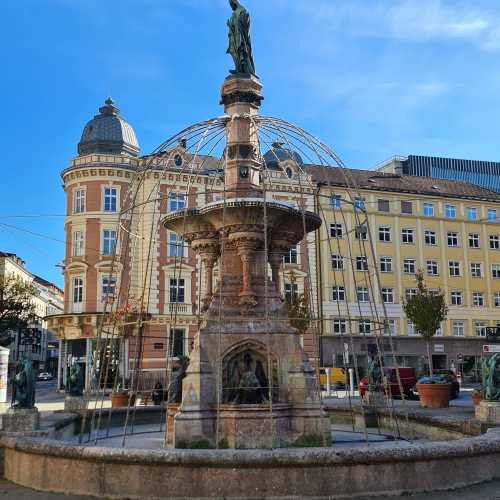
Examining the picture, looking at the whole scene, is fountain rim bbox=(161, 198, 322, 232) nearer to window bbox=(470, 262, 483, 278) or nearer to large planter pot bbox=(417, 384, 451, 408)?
large planter pot bbox=(417, 384, 451, 408)

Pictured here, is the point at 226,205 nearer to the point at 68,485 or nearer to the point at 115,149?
the point at 68,485

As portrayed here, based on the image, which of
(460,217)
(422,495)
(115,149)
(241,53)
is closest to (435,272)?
(460,217)

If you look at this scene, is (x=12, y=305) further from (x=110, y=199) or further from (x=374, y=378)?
(x=374, y=378)

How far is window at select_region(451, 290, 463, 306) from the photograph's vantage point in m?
52.6

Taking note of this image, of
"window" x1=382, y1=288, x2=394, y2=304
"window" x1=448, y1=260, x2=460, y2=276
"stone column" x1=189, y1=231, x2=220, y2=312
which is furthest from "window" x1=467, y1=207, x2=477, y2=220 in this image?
"stone column" x1=189, y1=231, x2=220, y2=312

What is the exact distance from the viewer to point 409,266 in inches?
2056

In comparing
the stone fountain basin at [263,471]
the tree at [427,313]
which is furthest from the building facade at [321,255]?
the stone fountain basin at [263,471]

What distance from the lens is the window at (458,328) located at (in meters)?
51.8

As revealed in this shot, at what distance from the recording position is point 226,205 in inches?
482

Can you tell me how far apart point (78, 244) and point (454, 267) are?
30631 mm

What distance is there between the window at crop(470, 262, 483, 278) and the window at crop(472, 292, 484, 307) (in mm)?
1592

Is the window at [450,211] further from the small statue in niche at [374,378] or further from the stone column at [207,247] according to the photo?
the stone column at [207,247]

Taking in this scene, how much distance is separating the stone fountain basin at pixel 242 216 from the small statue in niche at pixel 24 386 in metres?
3.85

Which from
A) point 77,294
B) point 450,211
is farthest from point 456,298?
point 77,294
